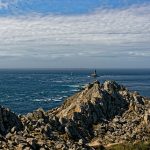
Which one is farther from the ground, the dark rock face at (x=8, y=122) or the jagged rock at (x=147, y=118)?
the dark rock face at (x=8, y=122)

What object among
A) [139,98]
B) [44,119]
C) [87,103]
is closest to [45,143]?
[44,119]

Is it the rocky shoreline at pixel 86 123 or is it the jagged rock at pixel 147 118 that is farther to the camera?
the jagged rock at pixel 147 118

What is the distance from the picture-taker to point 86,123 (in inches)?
3258

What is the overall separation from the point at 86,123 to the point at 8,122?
1894cm

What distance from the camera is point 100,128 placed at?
81438 millimetres

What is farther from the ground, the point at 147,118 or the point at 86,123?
the point at 147,118

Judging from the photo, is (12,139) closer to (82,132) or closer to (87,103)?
(82,132)

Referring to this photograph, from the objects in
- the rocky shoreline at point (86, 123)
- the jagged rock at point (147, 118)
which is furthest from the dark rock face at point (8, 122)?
the jagged rock at point (147, 118)

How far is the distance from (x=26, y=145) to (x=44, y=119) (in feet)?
53.9

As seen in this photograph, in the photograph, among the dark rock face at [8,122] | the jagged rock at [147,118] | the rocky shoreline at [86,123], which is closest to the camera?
the rocky shoreline at [86,123]

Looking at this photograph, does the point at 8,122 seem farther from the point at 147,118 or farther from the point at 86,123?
the point at 147,118

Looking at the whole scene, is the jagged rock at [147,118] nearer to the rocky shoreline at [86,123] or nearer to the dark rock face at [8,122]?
the rocky shoreline at [86,123]

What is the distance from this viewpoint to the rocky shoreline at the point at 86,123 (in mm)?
63509

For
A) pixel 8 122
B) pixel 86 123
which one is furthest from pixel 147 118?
pixel 8 122
